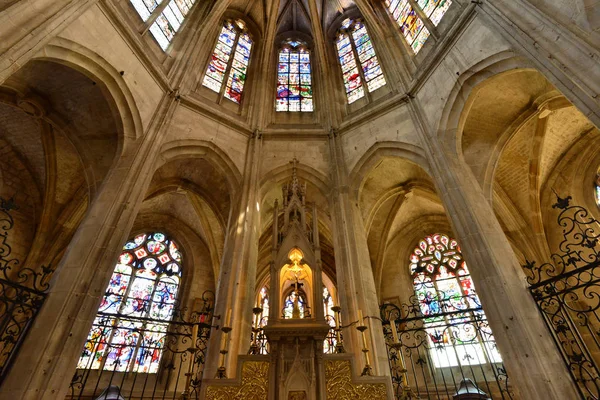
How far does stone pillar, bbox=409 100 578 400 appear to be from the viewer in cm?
456

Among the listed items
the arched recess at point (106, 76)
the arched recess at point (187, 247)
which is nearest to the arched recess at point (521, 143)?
the arched recess at point (106, 76)

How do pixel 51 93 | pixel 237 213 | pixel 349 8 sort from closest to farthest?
1. pixel 51 93
2. pixel 237 213
3. pixel 349 8

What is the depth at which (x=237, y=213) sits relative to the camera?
852 centimetres

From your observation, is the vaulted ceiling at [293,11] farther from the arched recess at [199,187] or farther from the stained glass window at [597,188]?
the stained glass window at [597,188]

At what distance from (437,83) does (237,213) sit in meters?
6.00

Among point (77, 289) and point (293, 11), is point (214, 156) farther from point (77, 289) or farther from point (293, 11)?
point (293, 11)

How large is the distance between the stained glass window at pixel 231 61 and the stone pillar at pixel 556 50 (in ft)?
26.6

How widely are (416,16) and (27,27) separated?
992 cm

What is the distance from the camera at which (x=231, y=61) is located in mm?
12297

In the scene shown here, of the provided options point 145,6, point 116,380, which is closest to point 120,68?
point 145,6

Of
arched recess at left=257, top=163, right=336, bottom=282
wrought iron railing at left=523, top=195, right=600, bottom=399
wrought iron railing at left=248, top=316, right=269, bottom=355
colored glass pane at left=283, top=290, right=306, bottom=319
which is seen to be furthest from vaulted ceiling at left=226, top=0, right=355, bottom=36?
wrought iron railing at left=248, top=316, right=269, bottom=355

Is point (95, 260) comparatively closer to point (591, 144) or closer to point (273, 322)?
point (273, 322)

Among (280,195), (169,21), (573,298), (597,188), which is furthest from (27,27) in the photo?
(597,188)

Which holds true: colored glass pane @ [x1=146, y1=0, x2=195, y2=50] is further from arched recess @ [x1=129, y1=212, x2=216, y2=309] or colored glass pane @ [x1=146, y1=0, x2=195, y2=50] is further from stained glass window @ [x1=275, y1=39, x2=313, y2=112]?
arched recess @ [x1=129, y1=212, x2=216, y2=309]
